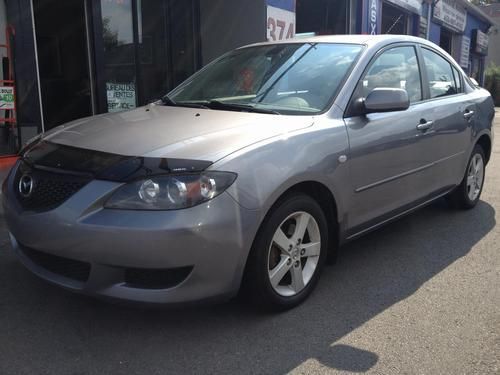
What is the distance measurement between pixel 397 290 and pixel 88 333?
77.7 inches

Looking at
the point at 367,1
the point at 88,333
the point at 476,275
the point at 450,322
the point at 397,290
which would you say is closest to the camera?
the point at 88,333

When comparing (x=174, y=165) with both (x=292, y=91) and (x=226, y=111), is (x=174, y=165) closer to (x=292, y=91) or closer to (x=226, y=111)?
(x=226, y=111)

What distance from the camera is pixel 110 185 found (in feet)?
8.48

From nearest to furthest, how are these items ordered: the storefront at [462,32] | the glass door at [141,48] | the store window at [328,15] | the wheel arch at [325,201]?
the wheel arch at [325,201] → the glass door at [141,48] → the store window at [328,15] → the storefront at [462,32]

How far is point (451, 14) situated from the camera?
70.7 ft

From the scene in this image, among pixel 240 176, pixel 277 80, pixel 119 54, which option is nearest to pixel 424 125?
pixel 277 80

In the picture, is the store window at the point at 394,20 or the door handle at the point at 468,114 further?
the store window at the point at 394,20

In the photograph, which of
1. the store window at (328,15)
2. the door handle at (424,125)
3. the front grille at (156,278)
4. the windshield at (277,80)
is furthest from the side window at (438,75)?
the store window at (328,15)

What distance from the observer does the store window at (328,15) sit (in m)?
13.5

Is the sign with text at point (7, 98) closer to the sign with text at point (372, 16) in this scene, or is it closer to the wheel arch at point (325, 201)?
the wheel arch at point (325, 201)

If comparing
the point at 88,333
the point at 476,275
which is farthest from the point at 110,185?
the point at 476,275

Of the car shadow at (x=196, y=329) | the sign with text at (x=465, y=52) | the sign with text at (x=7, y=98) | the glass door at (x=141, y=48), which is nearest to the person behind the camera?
the car shadow at (x=196, y=329)

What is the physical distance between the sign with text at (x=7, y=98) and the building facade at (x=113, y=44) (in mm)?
342

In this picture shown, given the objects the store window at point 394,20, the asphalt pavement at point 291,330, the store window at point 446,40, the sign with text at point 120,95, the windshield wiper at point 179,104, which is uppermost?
the store window at point 394,20
